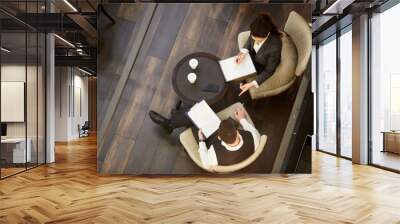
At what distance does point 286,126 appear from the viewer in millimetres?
6398

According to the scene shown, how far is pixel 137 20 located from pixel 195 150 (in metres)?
2.36

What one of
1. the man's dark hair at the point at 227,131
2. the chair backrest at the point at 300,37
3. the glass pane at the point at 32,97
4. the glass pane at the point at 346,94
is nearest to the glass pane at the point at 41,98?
the glass pane at the point at 32,97

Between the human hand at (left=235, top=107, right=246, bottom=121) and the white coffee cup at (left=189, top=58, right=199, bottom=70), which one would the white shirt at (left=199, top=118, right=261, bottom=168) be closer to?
the human hand at (left=235, top=107, right=246, bottom=121)

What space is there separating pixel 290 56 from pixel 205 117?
1.73 meters

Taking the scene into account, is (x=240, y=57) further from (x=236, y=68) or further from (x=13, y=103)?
(x=13, y=103)

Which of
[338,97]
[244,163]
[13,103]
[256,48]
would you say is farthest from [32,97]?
[338,97]

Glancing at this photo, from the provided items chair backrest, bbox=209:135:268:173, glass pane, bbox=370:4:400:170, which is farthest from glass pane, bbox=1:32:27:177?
glass pane, bbox=370:4:400:170

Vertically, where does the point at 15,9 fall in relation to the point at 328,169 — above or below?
above

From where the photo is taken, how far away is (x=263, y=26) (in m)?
6.36

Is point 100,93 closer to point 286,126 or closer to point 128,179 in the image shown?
point 128,179

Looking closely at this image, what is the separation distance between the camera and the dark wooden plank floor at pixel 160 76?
20.9 ft

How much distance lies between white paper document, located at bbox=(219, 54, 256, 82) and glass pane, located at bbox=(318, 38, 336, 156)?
4339 mm

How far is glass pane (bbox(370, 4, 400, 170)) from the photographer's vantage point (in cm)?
705

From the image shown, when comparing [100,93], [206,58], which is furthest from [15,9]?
[206,58]
